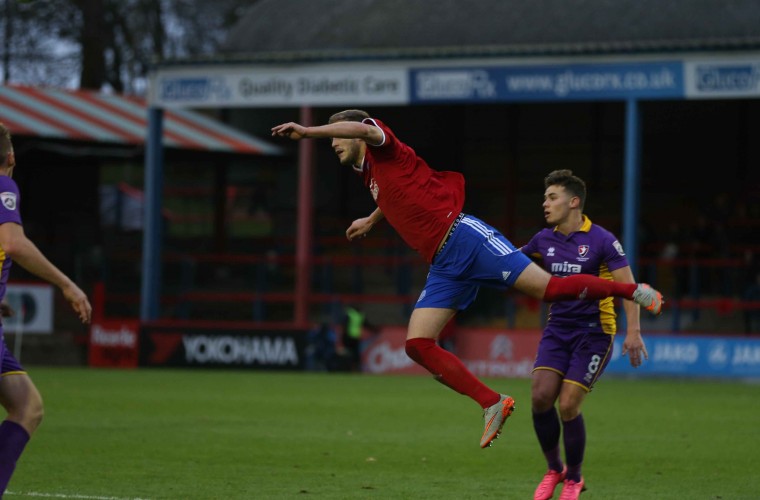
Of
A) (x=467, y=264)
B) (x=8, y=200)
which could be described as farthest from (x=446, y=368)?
(x=8, y=200)

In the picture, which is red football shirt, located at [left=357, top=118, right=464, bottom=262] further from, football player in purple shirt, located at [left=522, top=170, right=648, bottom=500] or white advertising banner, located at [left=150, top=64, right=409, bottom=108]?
white advertising banner, located at [left=150, top=64, right=409, bottom=108]

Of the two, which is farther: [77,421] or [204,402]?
[204,402]

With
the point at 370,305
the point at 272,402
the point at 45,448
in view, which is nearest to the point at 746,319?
the point at 370,305

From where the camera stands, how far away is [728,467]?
1181 centimetres

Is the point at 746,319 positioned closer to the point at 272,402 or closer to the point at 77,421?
the point at 272,402

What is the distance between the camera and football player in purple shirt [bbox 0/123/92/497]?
747cm

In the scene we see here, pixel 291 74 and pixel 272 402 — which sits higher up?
pixel 291 74

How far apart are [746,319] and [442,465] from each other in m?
16.1

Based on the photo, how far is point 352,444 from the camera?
1348 cm

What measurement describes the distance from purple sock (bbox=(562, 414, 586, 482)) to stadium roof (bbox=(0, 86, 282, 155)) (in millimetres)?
20890

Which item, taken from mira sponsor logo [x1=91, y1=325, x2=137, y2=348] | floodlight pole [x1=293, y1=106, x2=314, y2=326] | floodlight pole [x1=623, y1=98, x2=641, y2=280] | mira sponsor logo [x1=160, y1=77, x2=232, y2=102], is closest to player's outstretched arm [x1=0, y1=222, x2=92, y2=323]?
floodlight pole [x1=623, y1=98, x2=641, y2=280]

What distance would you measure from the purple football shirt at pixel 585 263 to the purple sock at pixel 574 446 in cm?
66

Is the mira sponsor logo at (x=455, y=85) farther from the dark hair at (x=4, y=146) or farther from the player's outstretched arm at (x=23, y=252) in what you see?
the player's outstretched arm at (x=23, y=252)

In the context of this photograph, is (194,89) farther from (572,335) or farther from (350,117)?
(572,335)
